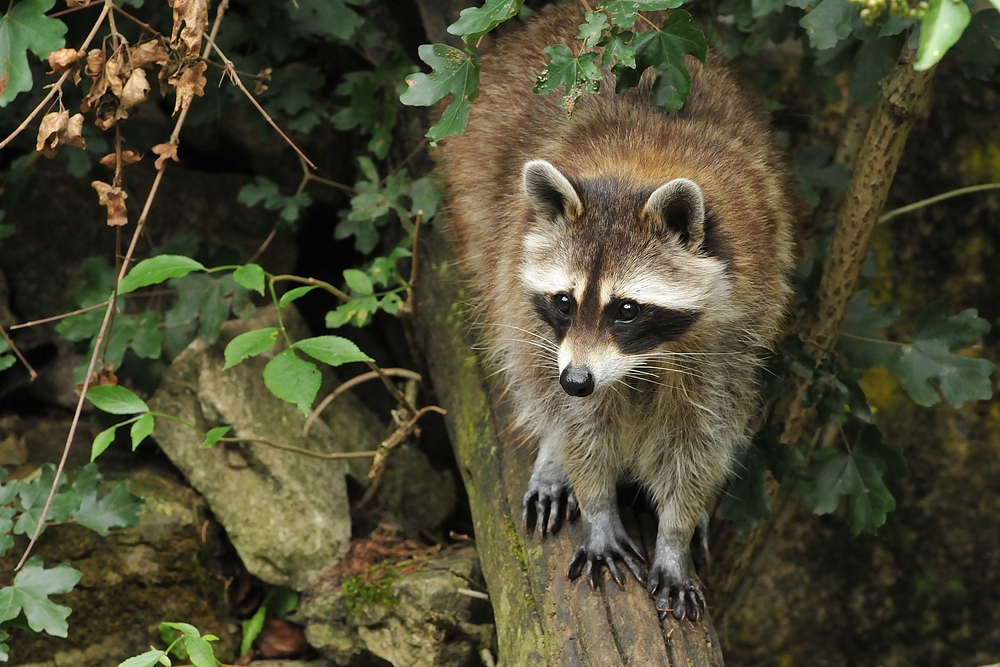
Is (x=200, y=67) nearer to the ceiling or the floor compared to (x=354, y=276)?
nearer to the ceiling

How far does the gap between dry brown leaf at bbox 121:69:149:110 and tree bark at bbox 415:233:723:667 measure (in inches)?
49.5

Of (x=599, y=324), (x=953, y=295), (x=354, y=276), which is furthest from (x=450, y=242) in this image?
(x=953, y=295)

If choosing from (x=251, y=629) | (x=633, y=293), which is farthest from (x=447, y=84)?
(x=251, y=629)

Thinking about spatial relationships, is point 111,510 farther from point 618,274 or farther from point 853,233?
point 853,233

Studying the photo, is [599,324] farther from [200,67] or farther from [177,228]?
[177,228]

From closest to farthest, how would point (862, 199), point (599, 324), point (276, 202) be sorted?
point (599, 324)
point (862, 199)
point (276, 202)

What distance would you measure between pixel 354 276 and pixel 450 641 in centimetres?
131

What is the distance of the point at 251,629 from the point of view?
3.50m

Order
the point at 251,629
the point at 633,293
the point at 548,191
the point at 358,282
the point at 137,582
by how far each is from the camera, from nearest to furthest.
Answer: the point at 633,293 < the point at 548,191 < the point at 358,282 < the point at 137,582 < the point at 251,629

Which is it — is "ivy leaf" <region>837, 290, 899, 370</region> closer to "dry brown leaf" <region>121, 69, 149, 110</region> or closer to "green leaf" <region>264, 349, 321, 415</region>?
"green leaf" <region>264, 349, 321, 415</region>

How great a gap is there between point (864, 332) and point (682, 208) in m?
1.17

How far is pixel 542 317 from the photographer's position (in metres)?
2.57

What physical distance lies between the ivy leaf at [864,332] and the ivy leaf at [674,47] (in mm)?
1078

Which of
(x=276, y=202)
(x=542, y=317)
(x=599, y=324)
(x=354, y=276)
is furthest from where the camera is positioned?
(x=276, y=202)
